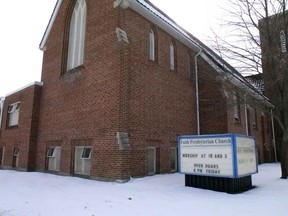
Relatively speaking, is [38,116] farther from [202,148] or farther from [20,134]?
[202,148]

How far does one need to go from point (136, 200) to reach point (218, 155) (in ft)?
11.2

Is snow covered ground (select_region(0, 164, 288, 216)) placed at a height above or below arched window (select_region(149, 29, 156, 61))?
below

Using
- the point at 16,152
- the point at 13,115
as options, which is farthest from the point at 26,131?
the point at 13,115

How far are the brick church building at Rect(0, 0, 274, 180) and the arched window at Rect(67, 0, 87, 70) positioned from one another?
6 cm

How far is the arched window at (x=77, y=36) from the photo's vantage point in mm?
14953

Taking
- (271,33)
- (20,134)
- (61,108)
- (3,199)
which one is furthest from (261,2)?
(20,134)

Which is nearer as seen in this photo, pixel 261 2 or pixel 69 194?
pixel 69 194

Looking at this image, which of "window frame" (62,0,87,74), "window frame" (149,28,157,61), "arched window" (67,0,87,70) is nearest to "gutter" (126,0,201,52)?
"window frame" (149,28,157,61)

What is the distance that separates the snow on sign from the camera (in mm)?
9242

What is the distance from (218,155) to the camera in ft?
31.3

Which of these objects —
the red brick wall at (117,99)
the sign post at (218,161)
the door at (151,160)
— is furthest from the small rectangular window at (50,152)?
the sign post at (218,161)

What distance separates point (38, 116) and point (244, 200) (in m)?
13.7

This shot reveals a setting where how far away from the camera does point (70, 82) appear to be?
14.8 m

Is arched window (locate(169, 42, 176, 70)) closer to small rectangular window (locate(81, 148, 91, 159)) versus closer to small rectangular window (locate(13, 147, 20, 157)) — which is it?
small rectangular window (locate(81, 148, 91, 159))
